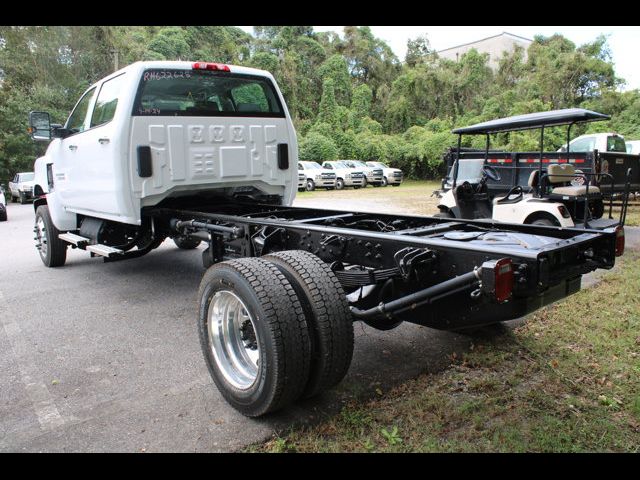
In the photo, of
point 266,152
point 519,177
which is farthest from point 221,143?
point 519,177

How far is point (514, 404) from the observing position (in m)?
3.21

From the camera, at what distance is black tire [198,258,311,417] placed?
110 inches

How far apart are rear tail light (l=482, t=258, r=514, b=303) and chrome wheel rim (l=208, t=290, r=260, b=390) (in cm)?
154

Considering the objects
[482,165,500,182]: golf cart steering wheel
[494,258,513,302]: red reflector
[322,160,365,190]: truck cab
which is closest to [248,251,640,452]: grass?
[494,258,513,302]: red reflector

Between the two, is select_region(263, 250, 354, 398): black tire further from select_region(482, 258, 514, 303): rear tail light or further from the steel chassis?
select_region(482, 258, 514, 303): rear tail light

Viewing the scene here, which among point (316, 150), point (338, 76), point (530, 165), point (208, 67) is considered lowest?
point (530, 165)

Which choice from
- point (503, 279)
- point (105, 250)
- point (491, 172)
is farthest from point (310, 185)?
point (503, 279)

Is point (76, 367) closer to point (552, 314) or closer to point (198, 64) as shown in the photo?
point (198, 64)

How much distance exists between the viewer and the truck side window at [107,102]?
5.33 metres

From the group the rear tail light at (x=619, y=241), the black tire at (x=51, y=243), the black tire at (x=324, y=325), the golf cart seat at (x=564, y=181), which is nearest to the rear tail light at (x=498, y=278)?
the black tire at (x=324, y=325)

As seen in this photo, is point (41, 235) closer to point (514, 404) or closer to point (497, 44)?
point (514, 404)

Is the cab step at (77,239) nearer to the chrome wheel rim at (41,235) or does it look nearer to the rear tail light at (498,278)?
the chrome wheel rim at (41,235)

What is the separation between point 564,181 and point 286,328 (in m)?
6.60

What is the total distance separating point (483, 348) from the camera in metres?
4.09
